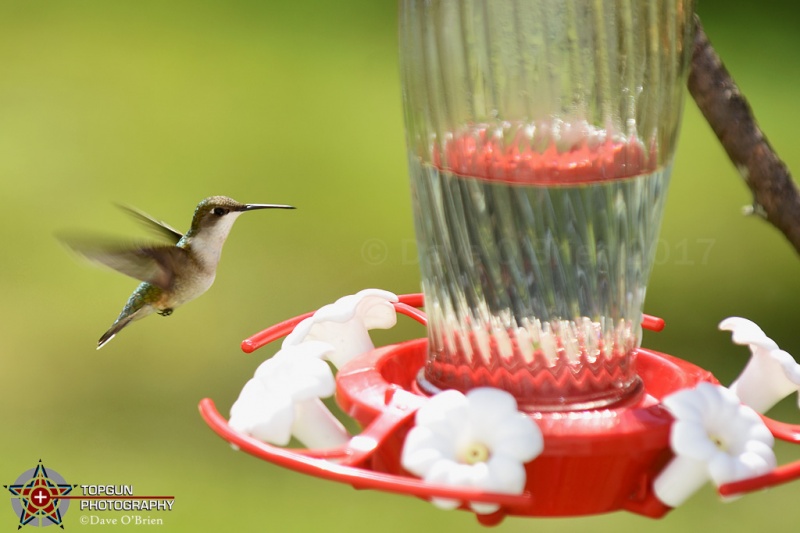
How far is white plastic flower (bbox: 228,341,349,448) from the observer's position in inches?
65.0

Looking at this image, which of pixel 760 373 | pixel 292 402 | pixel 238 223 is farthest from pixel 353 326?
pixel 238 223

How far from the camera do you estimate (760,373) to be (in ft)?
6.22

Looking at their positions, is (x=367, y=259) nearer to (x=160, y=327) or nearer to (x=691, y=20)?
(x=160, y=327)

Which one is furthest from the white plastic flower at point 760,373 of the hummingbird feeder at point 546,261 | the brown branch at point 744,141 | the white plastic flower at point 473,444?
the white plastic flower at point 473,444

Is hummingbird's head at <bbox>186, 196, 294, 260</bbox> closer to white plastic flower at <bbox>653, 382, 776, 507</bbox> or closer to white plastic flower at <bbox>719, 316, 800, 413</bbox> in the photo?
white plastic flower at <bbox>719, 316, 800, 413</bbox>

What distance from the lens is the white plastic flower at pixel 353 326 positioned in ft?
6.62

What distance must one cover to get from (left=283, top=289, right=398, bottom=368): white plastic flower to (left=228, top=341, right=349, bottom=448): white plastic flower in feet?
0.72

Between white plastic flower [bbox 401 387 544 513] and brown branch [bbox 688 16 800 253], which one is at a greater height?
brown branch [bbox 688 16 800 253]

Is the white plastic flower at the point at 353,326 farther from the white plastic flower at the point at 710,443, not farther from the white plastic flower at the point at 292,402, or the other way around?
the white plastic flower at the point at 710,443

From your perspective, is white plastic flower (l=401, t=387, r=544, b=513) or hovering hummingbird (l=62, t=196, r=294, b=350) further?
hovering hummingbird (l=62, t=196, r=294, b=350)

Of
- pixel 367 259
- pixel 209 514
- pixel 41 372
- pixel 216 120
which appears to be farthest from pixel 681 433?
pixel 216 120

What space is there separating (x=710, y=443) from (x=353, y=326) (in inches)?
29.3

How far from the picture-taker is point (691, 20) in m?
1.78

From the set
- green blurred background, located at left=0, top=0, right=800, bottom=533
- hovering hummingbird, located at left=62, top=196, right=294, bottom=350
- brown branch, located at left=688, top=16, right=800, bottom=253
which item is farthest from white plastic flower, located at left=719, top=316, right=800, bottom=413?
green blurred background, located at left=0, top=0, right=800, bottom=533
